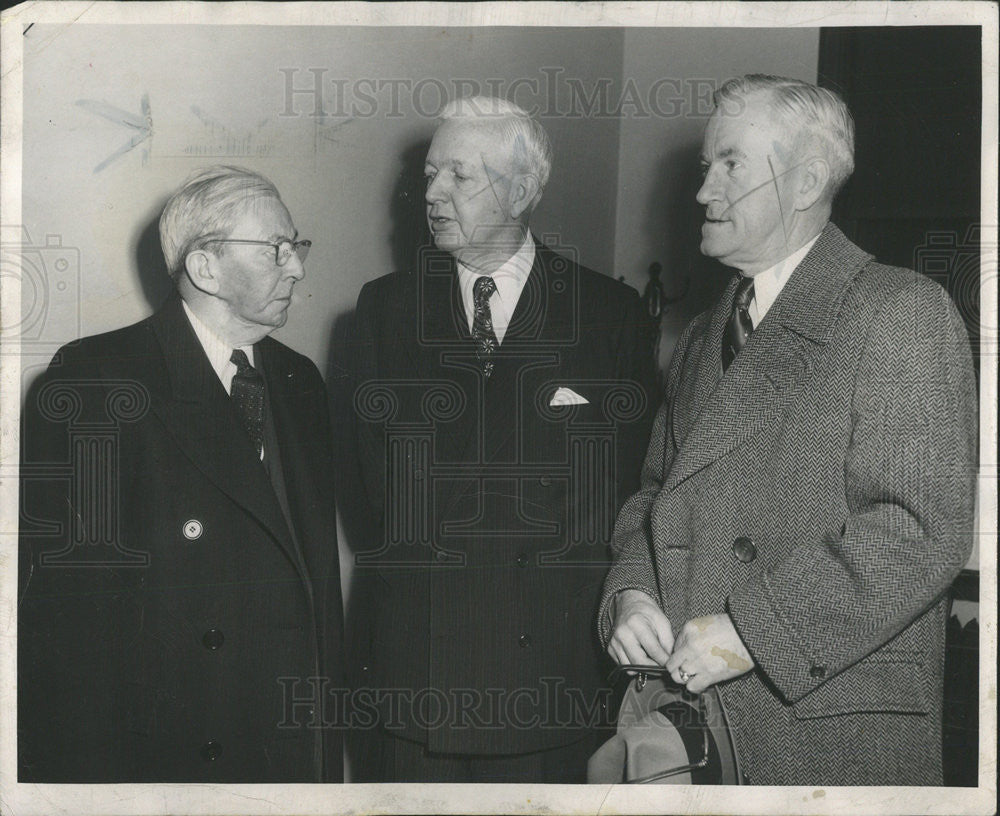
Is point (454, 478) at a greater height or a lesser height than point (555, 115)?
lesser

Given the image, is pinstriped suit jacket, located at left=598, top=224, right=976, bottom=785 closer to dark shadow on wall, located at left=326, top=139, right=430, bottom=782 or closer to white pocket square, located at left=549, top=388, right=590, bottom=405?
white pocket square, located at left=549, top=388, right=590, bottom=405

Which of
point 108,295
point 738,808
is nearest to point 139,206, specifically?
point 108,295

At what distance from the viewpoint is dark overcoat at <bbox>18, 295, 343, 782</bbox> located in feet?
5.78

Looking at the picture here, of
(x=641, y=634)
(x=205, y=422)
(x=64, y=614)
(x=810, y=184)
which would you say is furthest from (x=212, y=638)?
(x=810, y=184)

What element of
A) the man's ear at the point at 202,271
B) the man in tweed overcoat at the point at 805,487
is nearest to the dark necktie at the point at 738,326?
the man in tweed overcoat at the point at 805,487

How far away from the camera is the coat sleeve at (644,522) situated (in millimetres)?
1706

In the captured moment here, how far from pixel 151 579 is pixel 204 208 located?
65cm

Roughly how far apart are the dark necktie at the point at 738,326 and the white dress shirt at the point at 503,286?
0.39 meters

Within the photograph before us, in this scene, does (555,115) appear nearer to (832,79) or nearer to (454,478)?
(832,79)

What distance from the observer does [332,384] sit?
1.86m

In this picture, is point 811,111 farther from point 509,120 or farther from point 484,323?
point 484,323

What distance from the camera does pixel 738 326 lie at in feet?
5.51

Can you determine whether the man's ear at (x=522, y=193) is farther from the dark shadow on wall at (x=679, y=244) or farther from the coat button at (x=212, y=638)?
the coat button at (x=212, y=638)

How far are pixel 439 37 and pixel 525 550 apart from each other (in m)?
0.92
